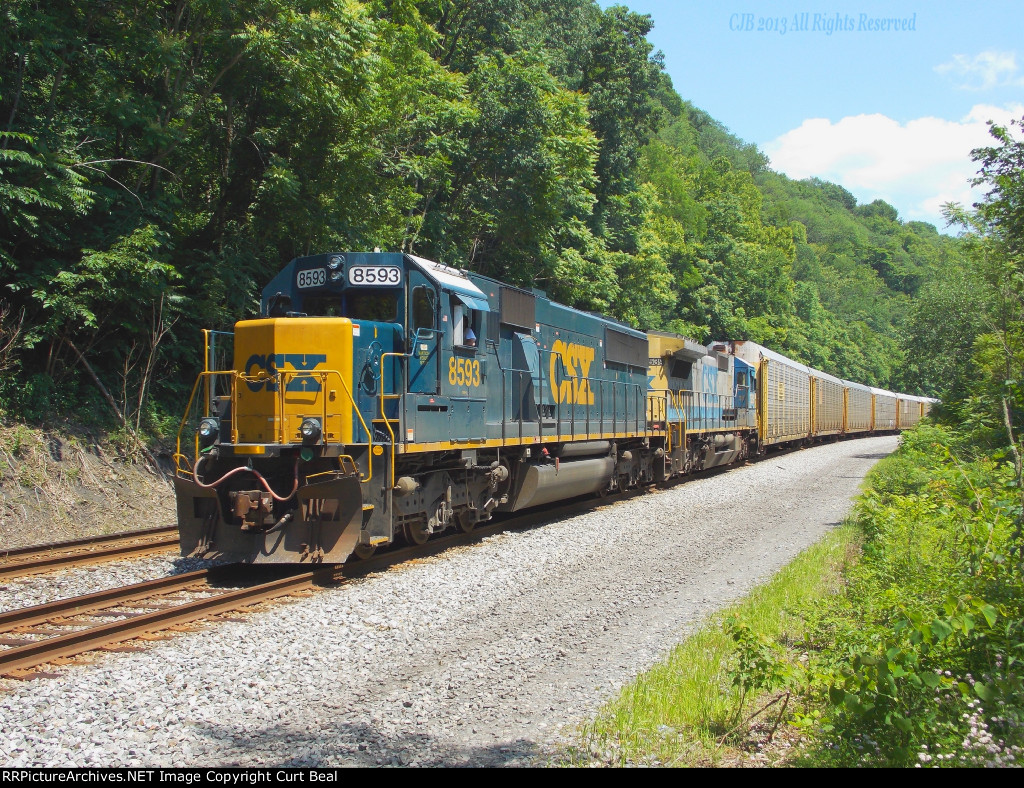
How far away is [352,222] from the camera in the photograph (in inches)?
617

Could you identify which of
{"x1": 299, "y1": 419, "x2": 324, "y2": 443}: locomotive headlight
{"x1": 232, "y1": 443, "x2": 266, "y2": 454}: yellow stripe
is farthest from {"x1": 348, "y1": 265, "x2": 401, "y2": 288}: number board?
{"x1": 232, "y1": 443, "x2": 266, "y2": 454}: yellow stripe

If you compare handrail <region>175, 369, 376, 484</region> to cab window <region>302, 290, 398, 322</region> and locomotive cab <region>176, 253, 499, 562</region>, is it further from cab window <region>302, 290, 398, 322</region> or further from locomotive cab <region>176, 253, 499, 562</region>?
cab window <region>302, 290, 398, 322</region>

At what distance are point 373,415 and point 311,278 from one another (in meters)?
1.96

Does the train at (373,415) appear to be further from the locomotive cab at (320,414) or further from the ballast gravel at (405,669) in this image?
the ballast gravel at (405,669)

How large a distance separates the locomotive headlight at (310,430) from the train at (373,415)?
0.05 ft

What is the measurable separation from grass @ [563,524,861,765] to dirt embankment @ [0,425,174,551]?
30.2ft

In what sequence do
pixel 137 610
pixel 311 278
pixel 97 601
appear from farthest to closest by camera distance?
pixel 311 278 < pixel 97 601 < pixel 137 610

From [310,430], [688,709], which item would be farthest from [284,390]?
[688,709]

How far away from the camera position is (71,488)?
39.1 feet

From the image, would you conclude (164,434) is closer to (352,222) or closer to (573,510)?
(352,222)

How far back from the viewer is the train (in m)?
7.92

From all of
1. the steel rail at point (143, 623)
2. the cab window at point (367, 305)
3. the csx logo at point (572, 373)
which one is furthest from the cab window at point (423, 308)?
the csx logo at point (572, 373)

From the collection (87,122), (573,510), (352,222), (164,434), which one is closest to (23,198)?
(87,122)

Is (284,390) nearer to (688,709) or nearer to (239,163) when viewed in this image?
(688,709)
